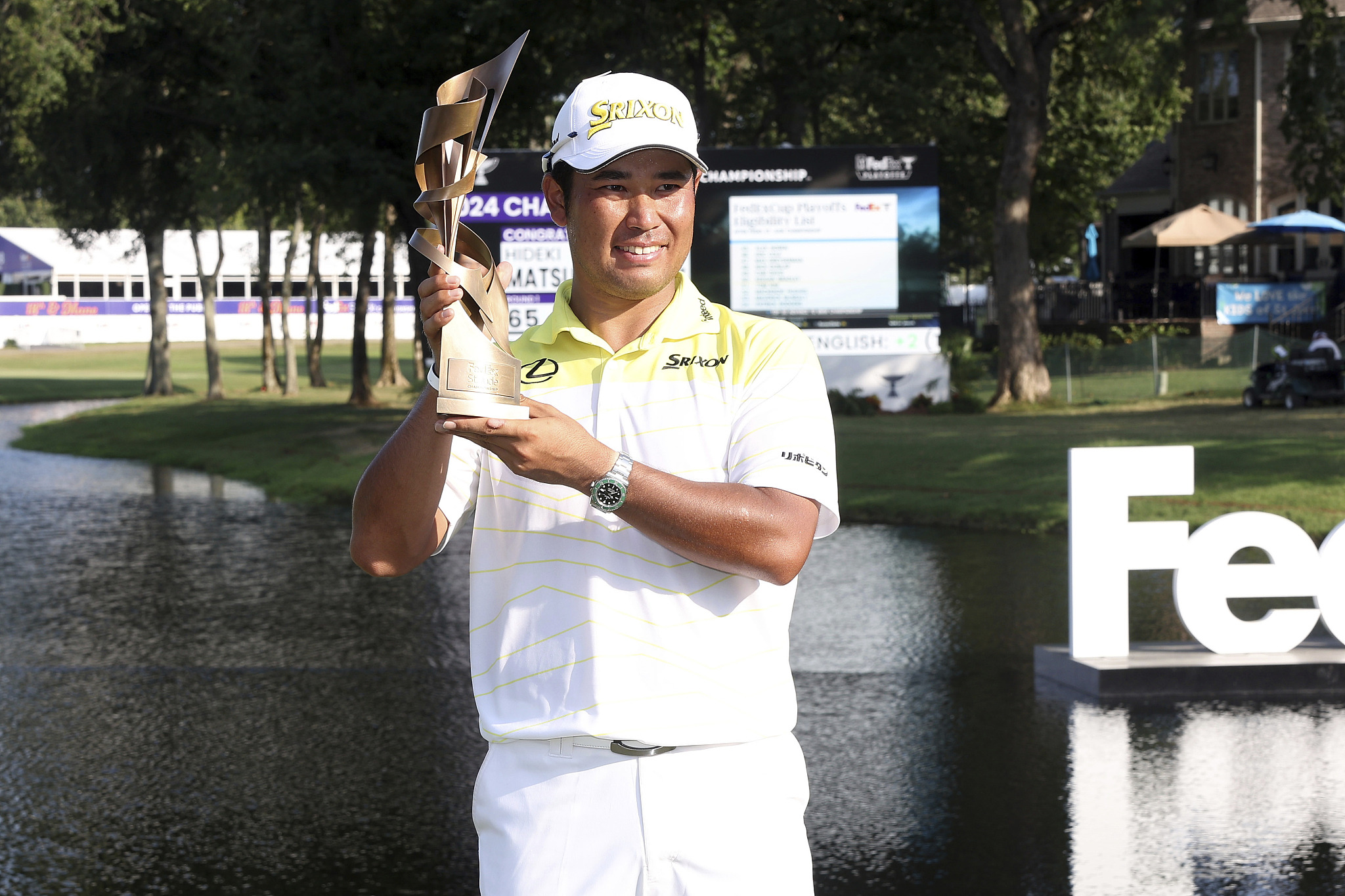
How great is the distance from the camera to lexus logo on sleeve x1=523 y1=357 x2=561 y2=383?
266cm

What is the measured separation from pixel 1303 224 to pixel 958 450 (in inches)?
569

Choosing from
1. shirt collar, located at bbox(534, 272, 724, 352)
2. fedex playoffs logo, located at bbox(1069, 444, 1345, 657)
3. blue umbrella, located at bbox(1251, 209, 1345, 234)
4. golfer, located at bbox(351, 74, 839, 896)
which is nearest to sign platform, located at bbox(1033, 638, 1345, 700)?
fedex playoffs logo, located at bbox(1069, 444, 1345, 657)

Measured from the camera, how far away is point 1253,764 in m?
6.61

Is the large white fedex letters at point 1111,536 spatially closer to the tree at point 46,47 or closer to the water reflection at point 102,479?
the water reflection at point 102,479

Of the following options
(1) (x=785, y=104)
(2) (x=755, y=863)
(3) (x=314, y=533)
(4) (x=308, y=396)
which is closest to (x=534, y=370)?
(2) (x=755, y=863)

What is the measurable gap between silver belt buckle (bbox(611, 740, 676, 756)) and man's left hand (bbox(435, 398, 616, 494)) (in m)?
0.46

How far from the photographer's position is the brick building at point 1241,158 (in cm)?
3609

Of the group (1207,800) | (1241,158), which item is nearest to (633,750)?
(1207,800)

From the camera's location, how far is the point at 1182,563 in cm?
799

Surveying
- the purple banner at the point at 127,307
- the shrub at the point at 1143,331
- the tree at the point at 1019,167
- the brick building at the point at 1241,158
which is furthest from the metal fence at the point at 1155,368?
the purple banner at the point at 127,307

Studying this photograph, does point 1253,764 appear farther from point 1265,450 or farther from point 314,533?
point 1265,450

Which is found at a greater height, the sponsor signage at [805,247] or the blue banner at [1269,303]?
the sponsor signage at [805,247]

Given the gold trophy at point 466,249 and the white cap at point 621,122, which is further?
the white cap at point 621,122

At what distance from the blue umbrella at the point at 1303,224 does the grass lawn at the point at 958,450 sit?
5.73m
